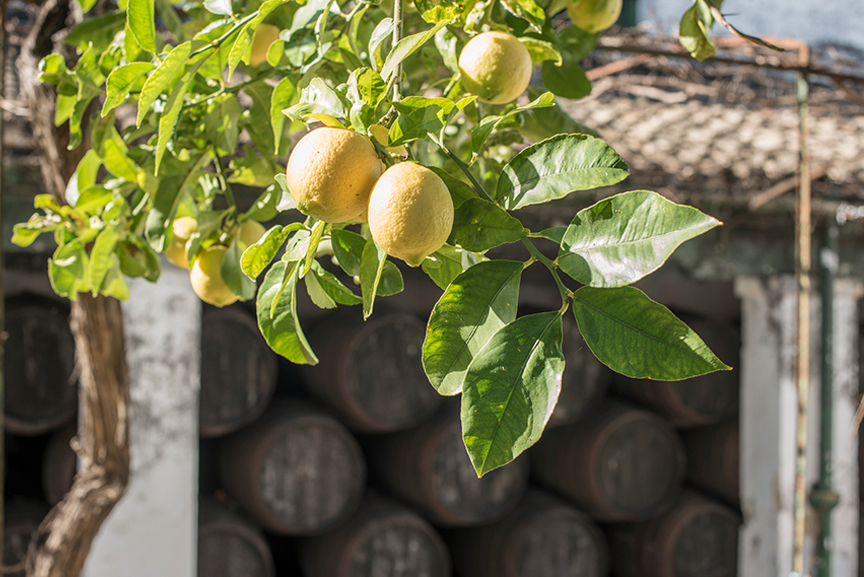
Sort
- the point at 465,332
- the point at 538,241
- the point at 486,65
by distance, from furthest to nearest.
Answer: the point at 538,241, the point at 486,65, the point at 465,332

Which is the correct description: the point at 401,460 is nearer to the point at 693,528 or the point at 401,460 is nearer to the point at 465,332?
the point at 693,528

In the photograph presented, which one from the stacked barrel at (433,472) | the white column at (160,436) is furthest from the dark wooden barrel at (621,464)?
the white column at (160,436)

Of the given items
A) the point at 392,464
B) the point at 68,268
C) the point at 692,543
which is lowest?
the point at 692,543

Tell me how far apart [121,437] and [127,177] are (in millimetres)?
710

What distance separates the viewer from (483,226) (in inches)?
16.3

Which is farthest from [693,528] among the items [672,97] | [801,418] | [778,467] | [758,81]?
[758,81]

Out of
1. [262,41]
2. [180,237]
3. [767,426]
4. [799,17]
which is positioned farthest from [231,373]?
[799,17]

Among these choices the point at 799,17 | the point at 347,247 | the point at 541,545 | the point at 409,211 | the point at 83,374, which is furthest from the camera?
the point at 799,17

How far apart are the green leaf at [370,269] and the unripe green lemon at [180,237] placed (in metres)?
0.38

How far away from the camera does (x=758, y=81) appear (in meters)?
3.31

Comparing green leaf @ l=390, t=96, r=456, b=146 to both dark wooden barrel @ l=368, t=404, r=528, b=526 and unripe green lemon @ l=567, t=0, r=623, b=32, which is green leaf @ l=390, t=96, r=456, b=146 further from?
dark wooden barrel @ l=368, t=404, r=528, b=526

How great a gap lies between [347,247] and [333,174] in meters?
0.09

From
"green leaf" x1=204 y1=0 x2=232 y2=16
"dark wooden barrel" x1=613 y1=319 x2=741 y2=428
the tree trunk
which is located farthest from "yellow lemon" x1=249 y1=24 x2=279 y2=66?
"dark wooden barrel" x1=613 y1=319 x2=741 y2=428

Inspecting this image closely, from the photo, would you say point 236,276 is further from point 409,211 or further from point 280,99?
point 409,211
